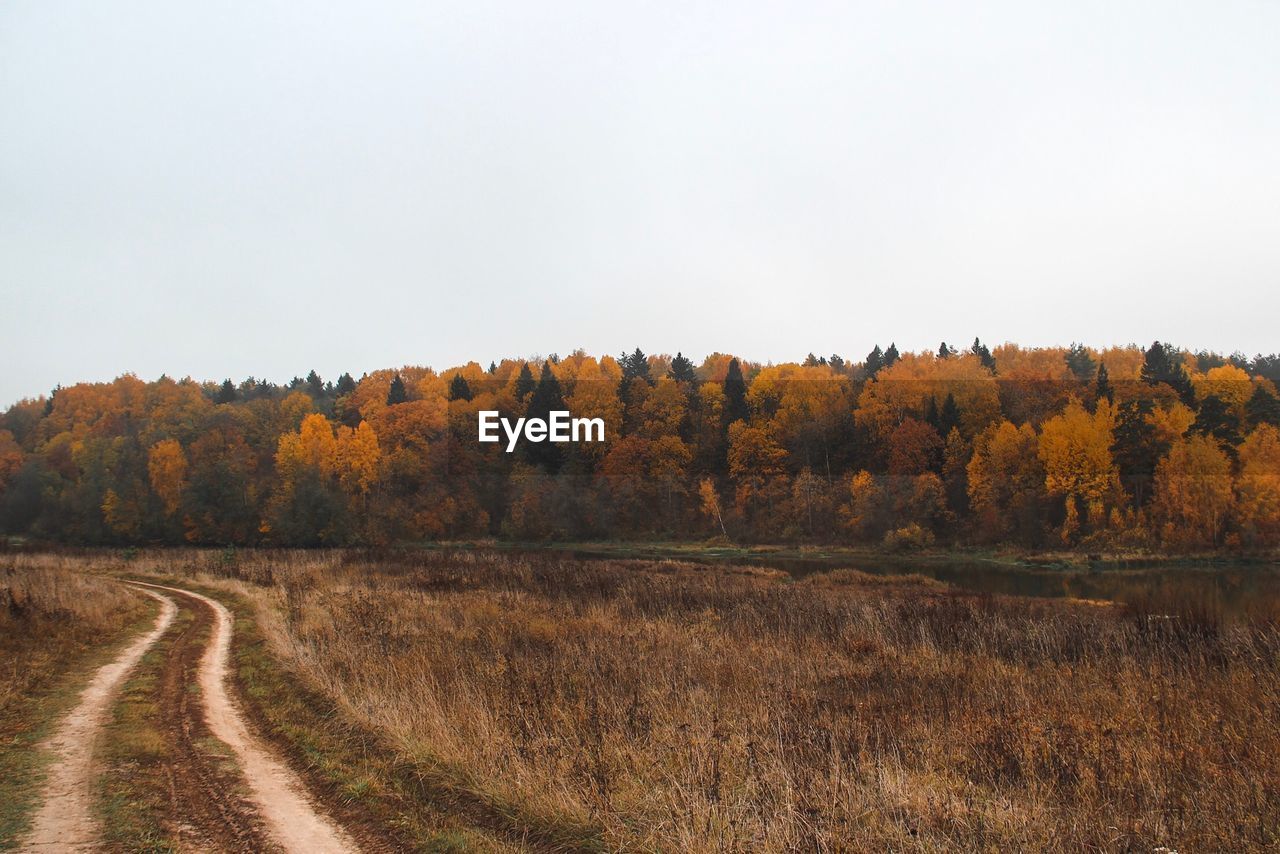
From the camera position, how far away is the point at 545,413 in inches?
3954

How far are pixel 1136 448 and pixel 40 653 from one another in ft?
279

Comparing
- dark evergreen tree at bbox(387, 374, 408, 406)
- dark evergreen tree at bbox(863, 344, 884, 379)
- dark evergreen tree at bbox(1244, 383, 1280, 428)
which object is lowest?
dark evergreen tree at bbox(1244, 383, 1280, 428)

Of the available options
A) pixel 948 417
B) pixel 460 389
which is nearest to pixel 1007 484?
pixel 948 417

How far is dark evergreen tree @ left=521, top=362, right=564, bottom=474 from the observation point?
320ft

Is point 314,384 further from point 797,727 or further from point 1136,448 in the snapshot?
point 797,727

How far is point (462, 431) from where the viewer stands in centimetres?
10075

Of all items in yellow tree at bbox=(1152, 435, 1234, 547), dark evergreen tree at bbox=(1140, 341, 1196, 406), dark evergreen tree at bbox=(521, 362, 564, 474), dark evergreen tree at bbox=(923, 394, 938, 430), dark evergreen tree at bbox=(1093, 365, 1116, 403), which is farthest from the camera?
dark evergreen tree at bbox=(521, 362, 564, 474)

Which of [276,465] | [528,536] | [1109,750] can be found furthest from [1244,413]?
[276,465]

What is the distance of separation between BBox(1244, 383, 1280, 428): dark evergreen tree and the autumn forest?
22cm

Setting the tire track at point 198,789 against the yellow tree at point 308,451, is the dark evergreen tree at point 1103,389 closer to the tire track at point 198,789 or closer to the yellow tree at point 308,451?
the tire track at point 198,789

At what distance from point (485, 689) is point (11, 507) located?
118 meters

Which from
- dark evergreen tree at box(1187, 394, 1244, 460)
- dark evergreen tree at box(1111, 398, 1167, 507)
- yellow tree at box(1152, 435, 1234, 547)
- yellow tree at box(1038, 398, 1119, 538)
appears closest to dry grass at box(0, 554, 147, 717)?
yellow tree at box(1038, 398, 1119, 538)

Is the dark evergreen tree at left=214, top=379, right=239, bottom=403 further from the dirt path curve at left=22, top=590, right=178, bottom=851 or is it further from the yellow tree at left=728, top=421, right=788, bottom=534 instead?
the dirt path curve at left=22, top=590, right=178, bottom=851

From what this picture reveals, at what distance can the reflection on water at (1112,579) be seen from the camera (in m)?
33.1
